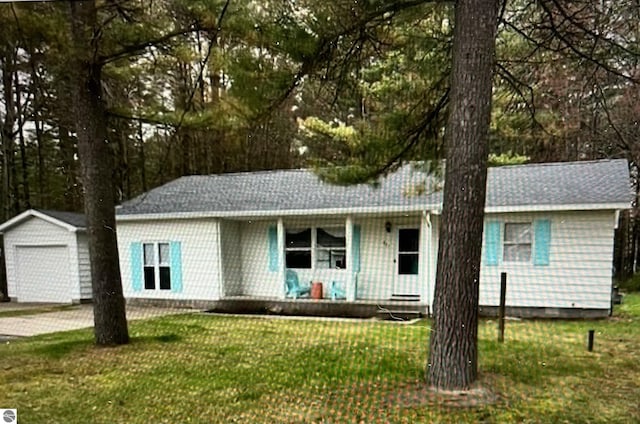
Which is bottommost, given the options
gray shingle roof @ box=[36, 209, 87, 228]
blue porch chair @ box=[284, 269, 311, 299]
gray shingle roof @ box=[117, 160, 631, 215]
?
blue porch chair @ box=[284, 269, 311, 299]

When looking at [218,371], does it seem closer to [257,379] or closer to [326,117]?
[257,379]

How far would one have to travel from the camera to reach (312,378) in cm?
154

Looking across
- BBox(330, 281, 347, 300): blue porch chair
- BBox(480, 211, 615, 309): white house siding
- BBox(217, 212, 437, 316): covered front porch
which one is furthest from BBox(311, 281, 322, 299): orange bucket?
BBox(480, 211, 615, 309): white house siding

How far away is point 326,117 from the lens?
1.70m

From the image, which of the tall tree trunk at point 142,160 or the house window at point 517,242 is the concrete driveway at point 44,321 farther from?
the house window at point 517,242

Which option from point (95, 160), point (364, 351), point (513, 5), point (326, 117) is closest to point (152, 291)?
Result: point (95, 160)

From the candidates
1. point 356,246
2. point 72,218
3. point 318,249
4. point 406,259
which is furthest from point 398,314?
point 72,218

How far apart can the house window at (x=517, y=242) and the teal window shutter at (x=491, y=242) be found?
0.21ft

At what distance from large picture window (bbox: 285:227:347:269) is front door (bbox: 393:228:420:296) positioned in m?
0.64

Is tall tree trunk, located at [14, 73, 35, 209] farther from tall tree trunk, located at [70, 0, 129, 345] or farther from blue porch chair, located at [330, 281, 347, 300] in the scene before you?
blue porch chair, located at [330, 281, 347, 300]

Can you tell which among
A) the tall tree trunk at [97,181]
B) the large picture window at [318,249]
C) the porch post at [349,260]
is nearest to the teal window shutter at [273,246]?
the large picture window at [318,249]

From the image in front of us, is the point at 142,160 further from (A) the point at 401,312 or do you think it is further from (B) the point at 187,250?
(A) the point at 401,312

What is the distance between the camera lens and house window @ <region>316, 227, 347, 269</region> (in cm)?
376

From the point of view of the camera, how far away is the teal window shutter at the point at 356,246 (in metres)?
3.60
